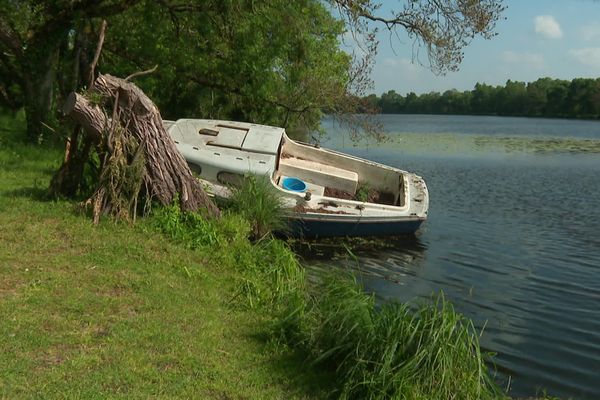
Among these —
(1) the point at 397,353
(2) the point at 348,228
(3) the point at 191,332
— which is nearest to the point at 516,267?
(2) the point at 348,228

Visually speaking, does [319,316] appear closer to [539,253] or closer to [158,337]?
[158,337]

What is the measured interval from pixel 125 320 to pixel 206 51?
1438 cm

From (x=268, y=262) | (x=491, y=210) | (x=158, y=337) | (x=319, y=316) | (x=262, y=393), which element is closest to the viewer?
(x=262, y=393)

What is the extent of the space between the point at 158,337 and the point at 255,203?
645 cm

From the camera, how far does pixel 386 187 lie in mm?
15766

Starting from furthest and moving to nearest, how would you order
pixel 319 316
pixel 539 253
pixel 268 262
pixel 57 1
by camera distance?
pixel 57 1 < pixel 539 253 < pixel 268 262 < pixel 319 316

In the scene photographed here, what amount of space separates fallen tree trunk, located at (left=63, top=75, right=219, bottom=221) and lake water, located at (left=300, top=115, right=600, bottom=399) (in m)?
3.86

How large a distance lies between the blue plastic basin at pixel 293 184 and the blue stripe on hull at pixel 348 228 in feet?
3.22

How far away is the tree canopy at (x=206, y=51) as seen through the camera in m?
15.7

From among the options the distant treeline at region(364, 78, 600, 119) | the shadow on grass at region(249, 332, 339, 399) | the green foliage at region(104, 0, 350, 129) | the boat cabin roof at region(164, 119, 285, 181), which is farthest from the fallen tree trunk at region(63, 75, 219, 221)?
the distant treeline at region(364, 78, 600, 119)

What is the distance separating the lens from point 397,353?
210 inches

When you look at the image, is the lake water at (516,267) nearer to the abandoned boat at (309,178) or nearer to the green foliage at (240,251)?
the abandoned boat at (309,178)

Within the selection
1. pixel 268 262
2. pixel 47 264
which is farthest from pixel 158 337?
pixel 268 262

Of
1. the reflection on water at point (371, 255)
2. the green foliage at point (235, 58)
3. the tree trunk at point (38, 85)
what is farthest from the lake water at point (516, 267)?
the tree trunk at point (38, 85)
